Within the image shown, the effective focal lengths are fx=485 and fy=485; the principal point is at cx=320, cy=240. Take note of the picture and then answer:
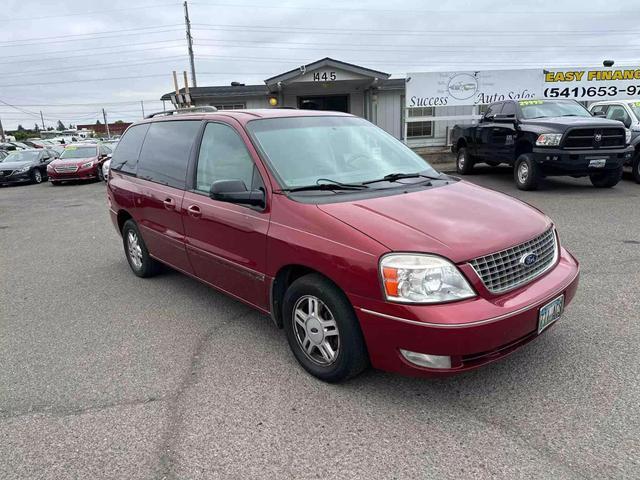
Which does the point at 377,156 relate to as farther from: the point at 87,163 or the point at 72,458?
the point at 87,163

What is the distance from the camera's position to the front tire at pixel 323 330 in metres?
2.89

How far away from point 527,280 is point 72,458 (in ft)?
9.06

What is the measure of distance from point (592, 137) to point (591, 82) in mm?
8561

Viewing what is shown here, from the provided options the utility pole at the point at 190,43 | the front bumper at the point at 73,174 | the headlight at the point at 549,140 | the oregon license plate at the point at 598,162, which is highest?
the utility pole at the point at 190,43

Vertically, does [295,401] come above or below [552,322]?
below

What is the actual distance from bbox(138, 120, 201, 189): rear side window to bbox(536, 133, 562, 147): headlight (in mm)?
7860

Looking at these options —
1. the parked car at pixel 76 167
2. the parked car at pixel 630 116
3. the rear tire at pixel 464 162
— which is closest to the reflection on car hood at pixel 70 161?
the parked car at pixel 76 167

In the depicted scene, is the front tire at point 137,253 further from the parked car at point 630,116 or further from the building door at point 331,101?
the building door at point 331,101

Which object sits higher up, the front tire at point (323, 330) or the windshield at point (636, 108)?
the windshield at point (636, 108)

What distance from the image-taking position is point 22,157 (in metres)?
20.5

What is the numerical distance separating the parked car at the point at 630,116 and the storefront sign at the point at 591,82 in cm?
429

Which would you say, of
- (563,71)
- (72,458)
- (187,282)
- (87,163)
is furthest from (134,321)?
(563,71)

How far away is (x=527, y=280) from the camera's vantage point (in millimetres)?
2949

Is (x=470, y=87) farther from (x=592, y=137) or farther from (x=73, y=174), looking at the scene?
(x=73, y=174)
